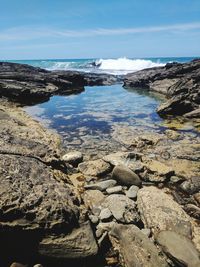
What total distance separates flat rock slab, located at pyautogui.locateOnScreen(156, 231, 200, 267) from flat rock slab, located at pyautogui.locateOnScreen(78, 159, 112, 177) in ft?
11.9

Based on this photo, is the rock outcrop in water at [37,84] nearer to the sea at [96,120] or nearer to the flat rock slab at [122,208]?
the sea at [96,120]

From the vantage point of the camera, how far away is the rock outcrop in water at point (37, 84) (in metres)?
24.4

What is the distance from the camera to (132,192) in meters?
7.55

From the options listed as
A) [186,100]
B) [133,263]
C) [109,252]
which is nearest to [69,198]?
[109,252]

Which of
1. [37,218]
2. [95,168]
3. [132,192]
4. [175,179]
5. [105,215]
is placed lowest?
[175,179]

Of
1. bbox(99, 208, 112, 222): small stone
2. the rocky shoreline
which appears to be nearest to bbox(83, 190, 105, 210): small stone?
the rocky shoreline

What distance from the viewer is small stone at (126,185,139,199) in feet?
24.3

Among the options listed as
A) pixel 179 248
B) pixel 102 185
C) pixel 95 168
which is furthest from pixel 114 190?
pixel 179 248

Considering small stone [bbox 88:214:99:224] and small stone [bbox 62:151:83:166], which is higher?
small stone [bbox 88:214:99:224]

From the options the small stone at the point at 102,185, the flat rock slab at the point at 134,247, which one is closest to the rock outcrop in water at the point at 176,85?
the small stone at the point at 102,185

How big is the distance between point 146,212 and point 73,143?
22.6ft

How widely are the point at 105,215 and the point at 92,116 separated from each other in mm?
12843

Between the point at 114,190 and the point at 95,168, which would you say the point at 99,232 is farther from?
the point at 95,168

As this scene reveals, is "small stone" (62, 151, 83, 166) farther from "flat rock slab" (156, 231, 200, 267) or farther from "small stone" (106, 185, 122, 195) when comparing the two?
"flat rock slab" (156, 231, 200, 267)
